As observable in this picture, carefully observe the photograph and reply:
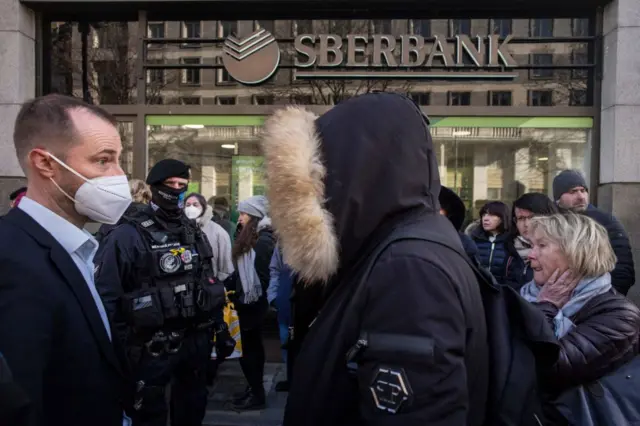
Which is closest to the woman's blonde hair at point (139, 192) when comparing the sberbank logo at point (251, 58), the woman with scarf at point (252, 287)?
the woman with scarf at point (252, 287)

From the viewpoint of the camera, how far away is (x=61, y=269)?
1.72 m

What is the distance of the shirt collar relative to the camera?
185cm

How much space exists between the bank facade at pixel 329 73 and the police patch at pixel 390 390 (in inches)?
235

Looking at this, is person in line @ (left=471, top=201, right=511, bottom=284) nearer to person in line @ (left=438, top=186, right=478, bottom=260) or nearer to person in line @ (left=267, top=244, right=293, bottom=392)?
person in line @ (left=267, top=244, right=293, bottom=392)

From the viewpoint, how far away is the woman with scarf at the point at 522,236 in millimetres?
4352

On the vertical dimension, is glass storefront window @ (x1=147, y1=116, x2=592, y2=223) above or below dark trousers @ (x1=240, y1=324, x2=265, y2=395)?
above

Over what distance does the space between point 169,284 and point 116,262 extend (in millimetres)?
380

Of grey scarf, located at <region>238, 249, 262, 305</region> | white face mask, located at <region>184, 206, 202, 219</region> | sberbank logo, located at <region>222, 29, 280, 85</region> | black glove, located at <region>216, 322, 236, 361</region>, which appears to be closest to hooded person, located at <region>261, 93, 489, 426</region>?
black glove, located at <region>216, 322, 236, 361</region>

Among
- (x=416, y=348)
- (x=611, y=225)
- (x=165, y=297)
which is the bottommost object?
(x=165, y=297)

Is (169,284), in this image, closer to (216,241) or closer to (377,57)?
(216,241)

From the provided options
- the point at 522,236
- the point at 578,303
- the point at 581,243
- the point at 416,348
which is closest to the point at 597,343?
the point at 578,303

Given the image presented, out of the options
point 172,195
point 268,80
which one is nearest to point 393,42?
point 268,80

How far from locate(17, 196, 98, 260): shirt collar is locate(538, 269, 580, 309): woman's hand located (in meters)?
2.05

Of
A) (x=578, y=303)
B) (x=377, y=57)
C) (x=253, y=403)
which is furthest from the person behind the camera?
(x=377, y=57)
